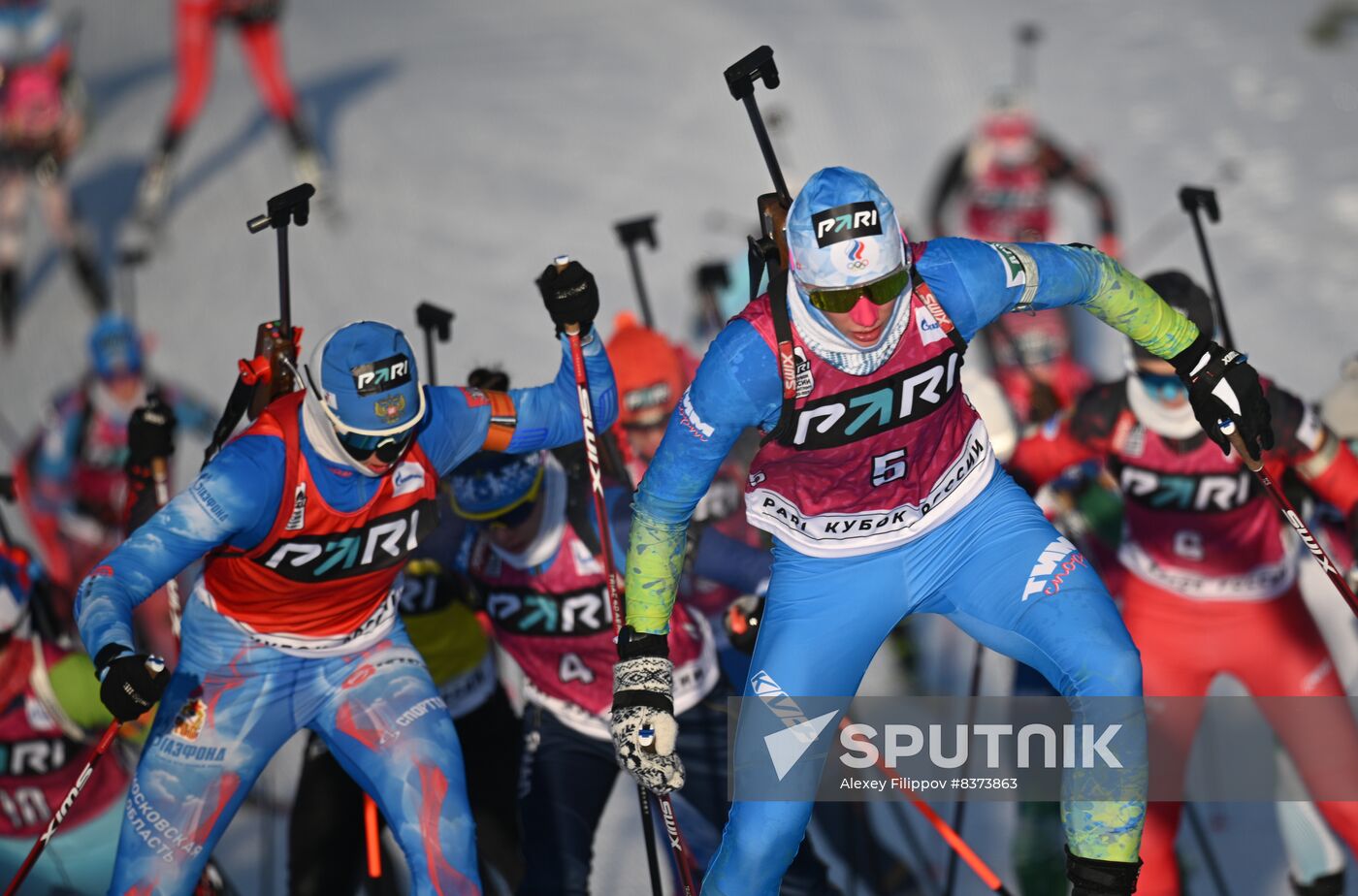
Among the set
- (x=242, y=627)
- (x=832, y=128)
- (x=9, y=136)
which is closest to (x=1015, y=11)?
(x=832, y=128)

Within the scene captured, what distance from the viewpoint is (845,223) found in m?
4.41

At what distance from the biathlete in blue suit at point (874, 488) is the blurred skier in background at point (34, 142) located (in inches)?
333

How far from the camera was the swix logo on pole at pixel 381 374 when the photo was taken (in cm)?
490

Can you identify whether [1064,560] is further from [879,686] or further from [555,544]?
[879,686]

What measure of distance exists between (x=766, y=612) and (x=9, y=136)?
32.5ft

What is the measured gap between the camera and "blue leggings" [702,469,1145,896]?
4.46 m

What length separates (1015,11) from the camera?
14.4 meters

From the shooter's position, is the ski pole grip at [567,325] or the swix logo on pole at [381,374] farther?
the ski pole grip at [567,325]

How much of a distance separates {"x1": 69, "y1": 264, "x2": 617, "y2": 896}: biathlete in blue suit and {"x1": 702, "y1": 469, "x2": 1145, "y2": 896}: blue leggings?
1.02 metres

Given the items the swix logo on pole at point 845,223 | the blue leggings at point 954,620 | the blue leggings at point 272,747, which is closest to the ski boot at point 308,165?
the blue leggings at point 272,747

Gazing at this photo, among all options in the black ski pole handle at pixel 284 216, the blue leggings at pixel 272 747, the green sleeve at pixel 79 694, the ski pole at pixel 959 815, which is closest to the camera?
the blue leggings at pixel 272 747

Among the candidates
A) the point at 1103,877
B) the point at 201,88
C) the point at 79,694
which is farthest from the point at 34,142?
the point at 1103,877

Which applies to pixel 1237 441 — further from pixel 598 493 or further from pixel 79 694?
pixel 79 694

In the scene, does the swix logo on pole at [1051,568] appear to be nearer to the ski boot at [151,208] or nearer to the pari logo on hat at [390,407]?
the pari logo on hat at [390,407]
